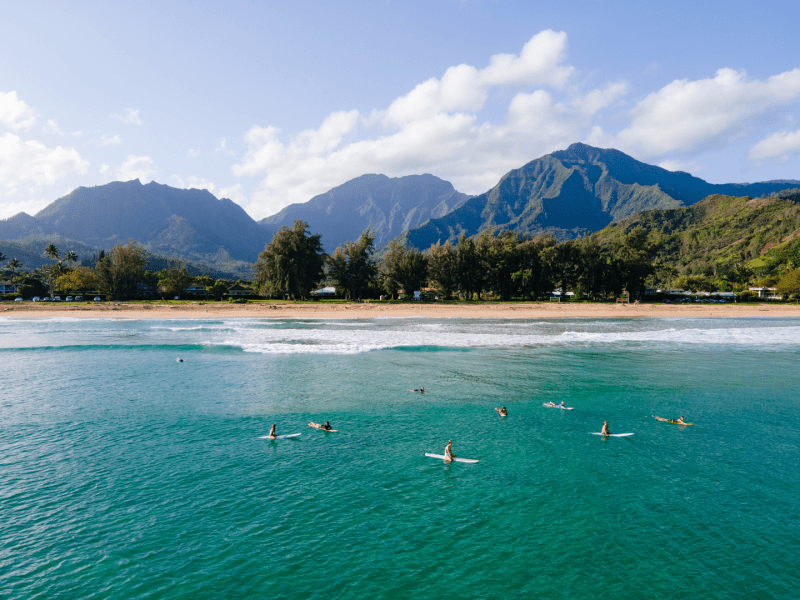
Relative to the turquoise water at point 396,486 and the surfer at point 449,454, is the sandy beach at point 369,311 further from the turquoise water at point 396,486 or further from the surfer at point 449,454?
the surfer at point 449,454

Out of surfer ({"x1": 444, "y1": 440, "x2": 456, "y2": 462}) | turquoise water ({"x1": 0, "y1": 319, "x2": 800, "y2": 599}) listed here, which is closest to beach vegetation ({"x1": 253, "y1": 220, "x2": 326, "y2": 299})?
turquoise water ({"x1": 0, "y1": 319, "x2": 800, "y2": 599})

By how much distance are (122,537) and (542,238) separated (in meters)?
124

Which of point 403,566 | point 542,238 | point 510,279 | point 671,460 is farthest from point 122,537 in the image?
point 542,238

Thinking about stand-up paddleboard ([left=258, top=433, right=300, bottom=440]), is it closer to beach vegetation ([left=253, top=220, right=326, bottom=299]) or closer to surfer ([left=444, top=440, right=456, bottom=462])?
surfer ([left=444, top=440, right=456, bottom=462])

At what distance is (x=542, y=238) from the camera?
404 ft

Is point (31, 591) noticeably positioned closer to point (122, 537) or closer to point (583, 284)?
point (122, 537)

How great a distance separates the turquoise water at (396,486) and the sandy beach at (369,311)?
55575 millimetres

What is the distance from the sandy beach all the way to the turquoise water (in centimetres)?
5557

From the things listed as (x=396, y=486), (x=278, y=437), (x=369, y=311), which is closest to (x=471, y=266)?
(x=369, y=311)

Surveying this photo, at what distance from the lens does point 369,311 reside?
3748 inches

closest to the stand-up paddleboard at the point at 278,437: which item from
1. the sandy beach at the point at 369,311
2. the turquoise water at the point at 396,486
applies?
the turquoise water at the point at 396,486

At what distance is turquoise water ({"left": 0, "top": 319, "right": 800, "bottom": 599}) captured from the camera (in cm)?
1118

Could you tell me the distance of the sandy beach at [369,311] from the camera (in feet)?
294

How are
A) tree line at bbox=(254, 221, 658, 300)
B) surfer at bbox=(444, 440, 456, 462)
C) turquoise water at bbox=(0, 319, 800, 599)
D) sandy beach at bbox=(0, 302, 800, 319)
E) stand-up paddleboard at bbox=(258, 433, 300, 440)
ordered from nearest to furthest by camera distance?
1. turquoise water at bbox=(0, 319, 800, 599)
2. surfer at bbox=(444, 440, 456, 462)
3. stand-up paddleboard at bbox=(258, 433, 300, 440)
4. sandy beach at bbox=(0, 302, 800, 319)
5. tree line at bbox=(254, 221, 658, 300)
